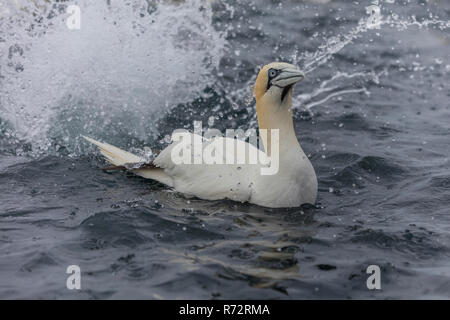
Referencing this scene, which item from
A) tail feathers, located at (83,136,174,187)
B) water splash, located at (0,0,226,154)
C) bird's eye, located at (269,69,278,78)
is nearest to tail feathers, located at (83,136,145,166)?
tail feathers, located at (83,136,174,187)

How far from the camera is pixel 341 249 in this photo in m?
5.25

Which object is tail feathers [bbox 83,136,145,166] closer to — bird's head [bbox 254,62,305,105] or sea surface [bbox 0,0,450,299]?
sea surface [bbox 0,0,450,299]

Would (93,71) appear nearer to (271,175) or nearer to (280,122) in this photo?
(280,122)

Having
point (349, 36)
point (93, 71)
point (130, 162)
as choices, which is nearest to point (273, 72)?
Answer: point (130, 162)

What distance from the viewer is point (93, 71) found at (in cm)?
868

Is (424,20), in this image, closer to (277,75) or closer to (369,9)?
(369,9)

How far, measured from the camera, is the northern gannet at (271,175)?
5.93m

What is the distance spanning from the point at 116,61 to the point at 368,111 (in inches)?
139

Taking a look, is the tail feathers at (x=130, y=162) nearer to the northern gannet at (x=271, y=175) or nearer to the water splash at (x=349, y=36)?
the northern gannet at (x=271, y=175)

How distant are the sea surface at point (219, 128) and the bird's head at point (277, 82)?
3.33ft

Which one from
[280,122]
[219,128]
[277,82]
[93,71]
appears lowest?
[219,128]

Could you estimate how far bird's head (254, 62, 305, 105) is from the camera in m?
5.81

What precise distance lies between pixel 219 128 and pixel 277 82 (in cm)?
270

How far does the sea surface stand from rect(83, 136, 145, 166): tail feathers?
0.13 metres
